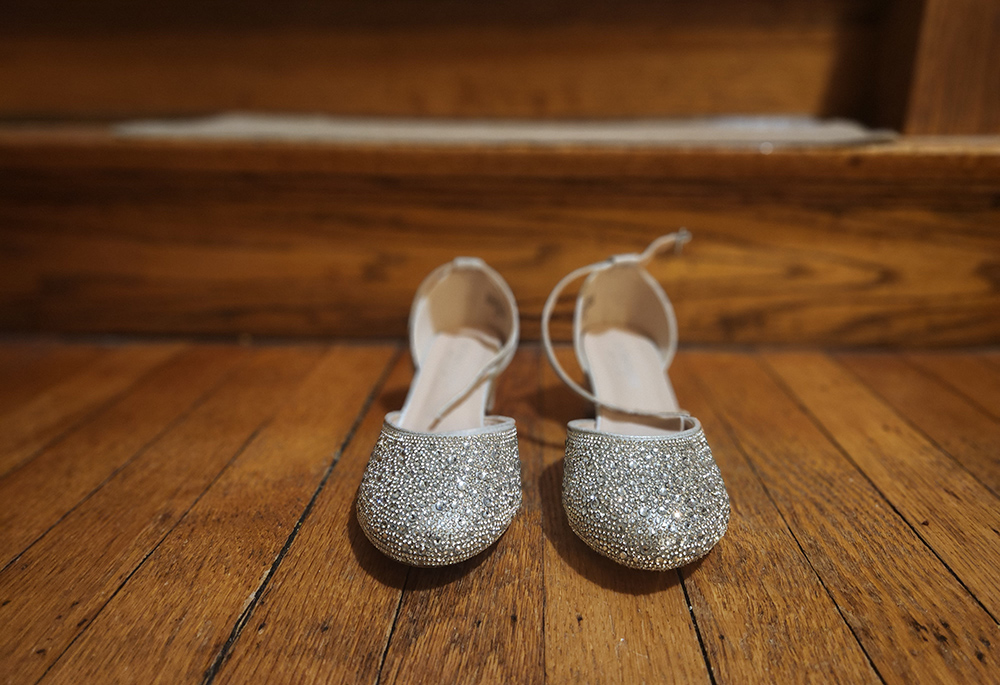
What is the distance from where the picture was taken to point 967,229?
3.02ft

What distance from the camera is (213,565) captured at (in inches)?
20.7

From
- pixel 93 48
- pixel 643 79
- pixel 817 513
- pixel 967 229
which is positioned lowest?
pixel 817 513

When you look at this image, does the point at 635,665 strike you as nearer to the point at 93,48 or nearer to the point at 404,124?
the point at 404,124

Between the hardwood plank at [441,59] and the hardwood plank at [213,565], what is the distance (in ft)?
2.44

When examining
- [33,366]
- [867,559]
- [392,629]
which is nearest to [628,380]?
[867,559]

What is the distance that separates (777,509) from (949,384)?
50 cm

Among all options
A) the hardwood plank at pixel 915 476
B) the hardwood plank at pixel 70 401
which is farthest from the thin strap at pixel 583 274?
the hardwood plank at pixel 70 401

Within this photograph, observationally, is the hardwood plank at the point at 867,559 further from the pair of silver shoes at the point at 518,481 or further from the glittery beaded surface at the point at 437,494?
the glittery beaded surface at the point at 437,494

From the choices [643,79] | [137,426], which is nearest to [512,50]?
[643,79]

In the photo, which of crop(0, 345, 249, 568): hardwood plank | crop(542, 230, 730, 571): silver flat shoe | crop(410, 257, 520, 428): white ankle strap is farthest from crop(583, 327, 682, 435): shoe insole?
crop(0, 345, 249, 568): hardwood plank

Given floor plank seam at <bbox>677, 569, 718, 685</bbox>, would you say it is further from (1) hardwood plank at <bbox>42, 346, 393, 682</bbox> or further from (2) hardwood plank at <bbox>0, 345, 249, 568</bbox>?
(2) hardwood plank at <bbox>0, 345, 249, 568</bbox>

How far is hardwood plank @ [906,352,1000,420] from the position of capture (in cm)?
83

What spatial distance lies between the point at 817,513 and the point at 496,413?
40 cm

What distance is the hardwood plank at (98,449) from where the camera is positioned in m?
0.59
